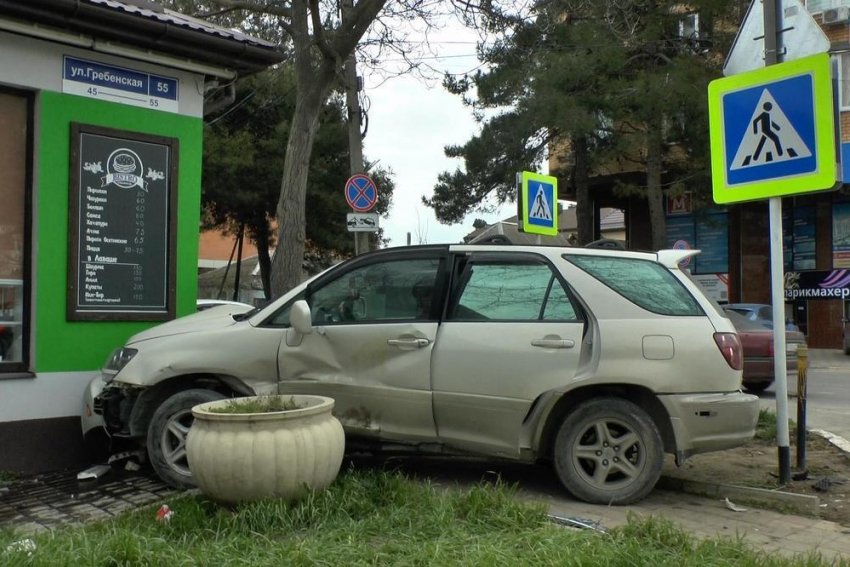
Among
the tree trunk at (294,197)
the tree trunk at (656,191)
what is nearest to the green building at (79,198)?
the tree trunk at (294,197)

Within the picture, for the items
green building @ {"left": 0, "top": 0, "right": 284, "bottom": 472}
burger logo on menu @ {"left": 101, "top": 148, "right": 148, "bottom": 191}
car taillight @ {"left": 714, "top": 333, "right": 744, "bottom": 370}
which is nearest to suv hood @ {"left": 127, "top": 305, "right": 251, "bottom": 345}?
green building @ {"left": 0, "top": 0, "right": 284, "bottom": 472}

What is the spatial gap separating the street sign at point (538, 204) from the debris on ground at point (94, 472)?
6.36 m

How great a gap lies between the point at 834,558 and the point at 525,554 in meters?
1.52

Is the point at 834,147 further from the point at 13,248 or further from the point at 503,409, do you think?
the point at 13,248

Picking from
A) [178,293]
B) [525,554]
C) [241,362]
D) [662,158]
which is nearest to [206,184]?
[662,158]

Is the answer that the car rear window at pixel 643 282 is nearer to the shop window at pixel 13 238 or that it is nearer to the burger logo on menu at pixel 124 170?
the burger logo on menu at pixel 124 170

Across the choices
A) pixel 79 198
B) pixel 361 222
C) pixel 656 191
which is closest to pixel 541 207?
pixel 361 222

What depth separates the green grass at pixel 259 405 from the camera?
503cm

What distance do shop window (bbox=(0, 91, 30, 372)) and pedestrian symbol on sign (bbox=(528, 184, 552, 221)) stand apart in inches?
258

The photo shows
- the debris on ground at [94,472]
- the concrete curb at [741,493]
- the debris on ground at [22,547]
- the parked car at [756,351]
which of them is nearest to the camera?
the debris on ground at [22,547]

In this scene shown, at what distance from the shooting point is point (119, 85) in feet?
23.6

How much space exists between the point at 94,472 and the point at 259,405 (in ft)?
7.31

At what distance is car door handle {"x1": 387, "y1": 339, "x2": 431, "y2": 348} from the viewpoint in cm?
579

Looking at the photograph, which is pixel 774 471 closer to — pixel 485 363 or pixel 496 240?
pixel 485 363
